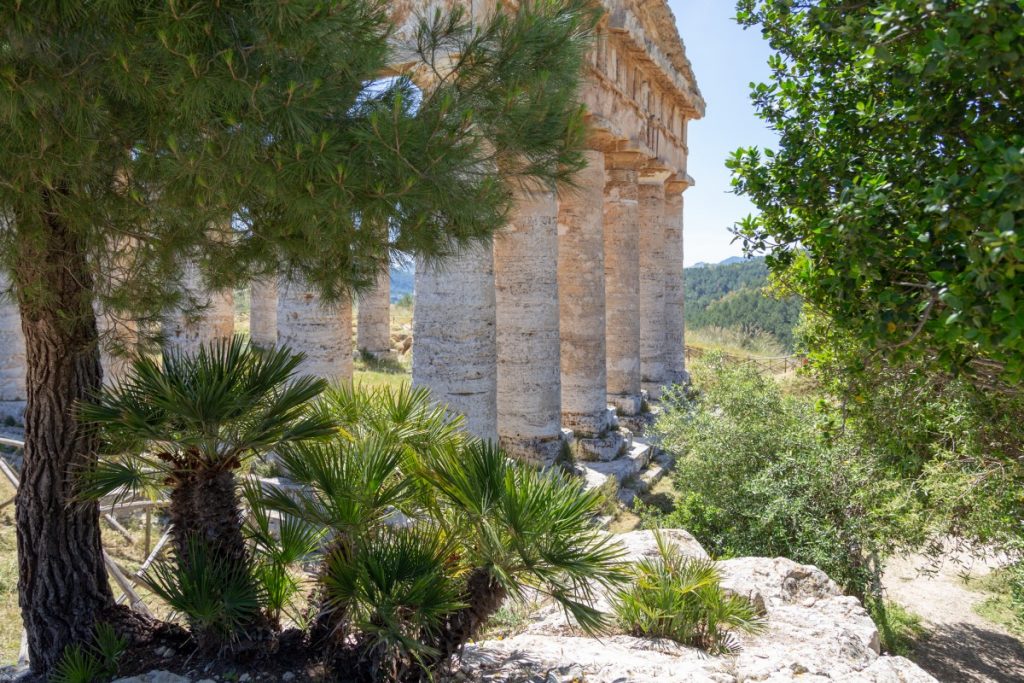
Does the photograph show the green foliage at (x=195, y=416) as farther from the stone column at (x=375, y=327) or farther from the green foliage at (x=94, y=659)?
the stone column at (x=375, y=327)

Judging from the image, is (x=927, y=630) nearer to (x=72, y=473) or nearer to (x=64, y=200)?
(x=72, y=473)

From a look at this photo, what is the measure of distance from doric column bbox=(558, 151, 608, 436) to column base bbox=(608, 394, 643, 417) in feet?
7.34

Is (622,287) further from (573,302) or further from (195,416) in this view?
(195,416)

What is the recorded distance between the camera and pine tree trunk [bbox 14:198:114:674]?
4102 millimetres

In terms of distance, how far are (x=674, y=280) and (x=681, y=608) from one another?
1489 centimetres

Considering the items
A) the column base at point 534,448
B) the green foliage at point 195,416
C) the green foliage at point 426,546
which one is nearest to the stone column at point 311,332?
the column base at point 534,448

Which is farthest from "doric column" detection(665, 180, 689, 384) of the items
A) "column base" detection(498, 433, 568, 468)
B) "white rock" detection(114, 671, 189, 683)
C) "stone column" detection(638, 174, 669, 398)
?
"white rock" detection(114, 671, 189, 683)

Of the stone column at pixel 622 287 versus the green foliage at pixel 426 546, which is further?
the stone column at pixel 622 287

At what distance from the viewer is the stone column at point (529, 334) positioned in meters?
10.6

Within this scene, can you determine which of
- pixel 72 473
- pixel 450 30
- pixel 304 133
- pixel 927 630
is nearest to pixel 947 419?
pixel 927 630

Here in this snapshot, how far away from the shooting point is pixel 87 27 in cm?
316

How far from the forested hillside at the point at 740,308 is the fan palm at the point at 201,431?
3369cm

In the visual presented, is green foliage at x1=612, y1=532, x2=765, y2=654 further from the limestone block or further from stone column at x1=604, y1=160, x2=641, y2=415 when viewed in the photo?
the limestone block

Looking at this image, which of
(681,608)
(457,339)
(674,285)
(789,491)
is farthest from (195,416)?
(674,285)
